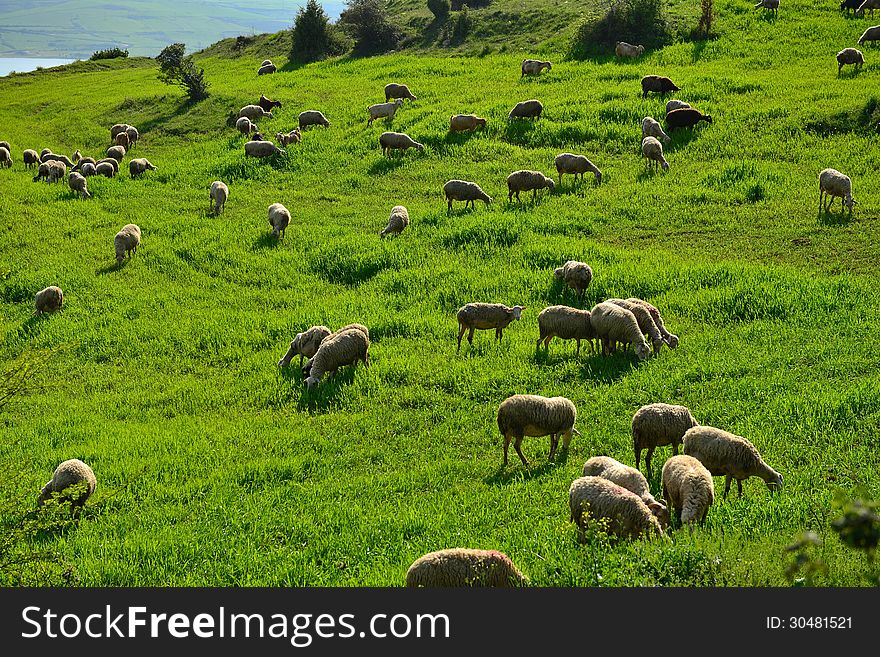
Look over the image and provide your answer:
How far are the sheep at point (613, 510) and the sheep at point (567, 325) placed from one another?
626 centimetres

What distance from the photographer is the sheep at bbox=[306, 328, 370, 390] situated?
14.7 m

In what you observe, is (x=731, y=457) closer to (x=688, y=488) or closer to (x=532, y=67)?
(x=688, y=488)

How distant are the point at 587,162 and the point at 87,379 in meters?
16.3

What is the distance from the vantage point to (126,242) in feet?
75.5

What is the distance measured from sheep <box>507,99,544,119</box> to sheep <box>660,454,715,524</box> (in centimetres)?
2337

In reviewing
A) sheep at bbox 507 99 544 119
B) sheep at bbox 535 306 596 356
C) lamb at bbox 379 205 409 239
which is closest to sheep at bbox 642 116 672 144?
sheep at bbox 507 99 544 119

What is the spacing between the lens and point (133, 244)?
23375mm

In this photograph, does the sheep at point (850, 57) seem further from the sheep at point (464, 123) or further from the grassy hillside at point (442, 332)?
the sheep at point (464, 123)

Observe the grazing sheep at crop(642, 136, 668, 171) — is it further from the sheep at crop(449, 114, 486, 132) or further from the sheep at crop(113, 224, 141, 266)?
the sheep at crop(113, 224, 141, 266)

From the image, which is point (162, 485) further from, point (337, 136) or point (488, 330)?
point (337, 136)

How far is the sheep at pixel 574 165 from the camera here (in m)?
24.8

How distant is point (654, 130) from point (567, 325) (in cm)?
1516

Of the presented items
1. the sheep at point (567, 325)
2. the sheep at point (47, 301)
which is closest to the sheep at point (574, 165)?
the sheep at point (567, 325)

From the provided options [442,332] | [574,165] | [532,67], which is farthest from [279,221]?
[532,67]
